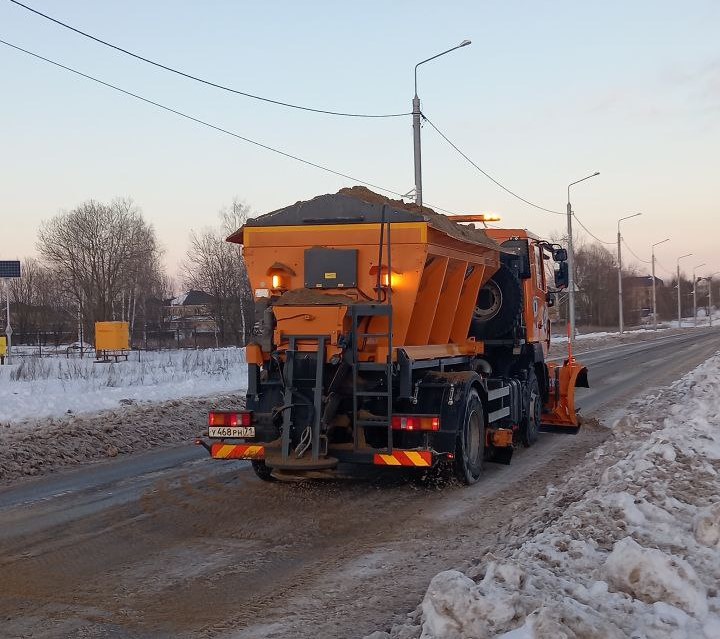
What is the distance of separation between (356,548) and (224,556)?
1055 mm

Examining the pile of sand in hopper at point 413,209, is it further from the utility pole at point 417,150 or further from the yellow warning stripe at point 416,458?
the utility pole at point 417,150

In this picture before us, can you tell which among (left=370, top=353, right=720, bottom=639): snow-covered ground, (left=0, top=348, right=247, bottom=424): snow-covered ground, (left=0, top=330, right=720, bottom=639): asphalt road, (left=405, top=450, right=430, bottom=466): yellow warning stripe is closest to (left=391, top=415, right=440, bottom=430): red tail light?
(left=405, top=450, right=430, bottom=466): yellow warning stripe

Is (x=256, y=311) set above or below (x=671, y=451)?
above

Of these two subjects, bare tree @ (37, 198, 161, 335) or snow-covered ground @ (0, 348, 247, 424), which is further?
bare tree @ (37, 198, 161, 335)

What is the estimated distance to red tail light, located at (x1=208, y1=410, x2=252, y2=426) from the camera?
334 inches

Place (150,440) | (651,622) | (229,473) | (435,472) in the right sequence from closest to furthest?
(651,622), (435,472), (229,473), (150,440)

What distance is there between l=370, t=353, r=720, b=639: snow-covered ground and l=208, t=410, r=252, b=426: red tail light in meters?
3.11

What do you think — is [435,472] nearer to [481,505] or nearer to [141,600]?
[481,505]

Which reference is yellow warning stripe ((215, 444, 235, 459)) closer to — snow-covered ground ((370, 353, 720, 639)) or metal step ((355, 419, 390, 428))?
metal step ((355, 419, 390, 428))

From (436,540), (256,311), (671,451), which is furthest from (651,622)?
(256,311)

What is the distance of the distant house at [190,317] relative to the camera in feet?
201

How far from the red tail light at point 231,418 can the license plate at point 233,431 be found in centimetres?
6

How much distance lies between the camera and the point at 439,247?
340 inches

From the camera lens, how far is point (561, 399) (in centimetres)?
1330
